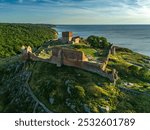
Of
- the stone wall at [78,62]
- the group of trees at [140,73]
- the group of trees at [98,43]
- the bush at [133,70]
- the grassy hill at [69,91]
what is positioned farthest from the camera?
→ the group of trees at [98,43]

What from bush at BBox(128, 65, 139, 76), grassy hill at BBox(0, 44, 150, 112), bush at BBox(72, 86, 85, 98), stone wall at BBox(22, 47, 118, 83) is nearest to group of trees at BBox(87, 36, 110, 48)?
bush at BBox(128, 65, 139, 76)

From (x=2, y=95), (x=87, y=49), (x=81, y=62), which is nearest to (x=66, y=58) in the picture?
(x=81, y=62)

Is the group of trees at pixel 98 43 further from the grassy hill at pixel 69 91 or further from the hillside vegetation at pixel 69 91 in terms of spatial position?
the grassy hill at pixel 69 91

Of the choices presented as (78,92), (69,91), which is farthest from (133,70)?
(69,91)

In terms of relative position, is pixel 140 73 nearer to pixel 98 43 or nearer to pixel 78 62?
pixel 78 62

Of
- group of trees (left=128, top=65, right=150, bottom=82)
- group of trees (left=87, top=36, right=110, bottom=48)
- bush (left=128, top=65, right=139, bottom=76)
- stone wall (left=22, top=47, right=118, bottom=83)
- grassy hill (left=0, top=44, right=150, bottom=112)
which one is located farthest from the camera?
group of trees (left=87, top=36, right=110, bottom=48)

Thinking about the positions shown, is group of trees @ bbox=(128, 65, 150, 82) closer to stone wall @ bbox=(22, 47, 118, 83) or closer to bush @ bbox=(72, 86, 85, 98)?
stone wall @ bbox=(22, 47, 118, 83)

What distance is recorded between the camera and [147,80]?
59406 mm

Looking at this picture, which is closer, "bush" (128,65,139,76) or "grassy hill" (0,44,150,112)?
"grassy hill" (0,44,150,112)

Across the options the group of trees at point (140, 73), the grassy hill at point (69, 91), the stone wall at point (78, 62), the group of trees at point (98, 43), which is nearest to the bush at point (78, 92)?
the grassy hill at point (69, 91)

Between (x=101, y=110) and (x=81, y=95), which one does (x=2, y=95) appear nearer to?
(x=81, y=95)

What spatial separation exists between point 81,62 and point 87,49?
22.8m

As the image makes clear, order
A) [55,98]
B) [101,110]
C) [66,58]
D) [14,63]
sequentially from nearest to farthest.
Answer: [101,110], [55,98], [66,58], [14,63]

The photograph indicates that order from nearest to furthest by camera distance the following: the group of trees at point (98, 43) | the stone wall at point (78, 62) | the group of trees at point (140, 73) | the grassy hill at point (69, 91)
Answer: the grassy hill at point (69, 91), the stone wall at point (78, 62), the group of trees at point (140, 73), the group of trees at point (98, 43)
